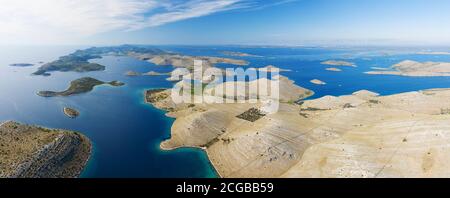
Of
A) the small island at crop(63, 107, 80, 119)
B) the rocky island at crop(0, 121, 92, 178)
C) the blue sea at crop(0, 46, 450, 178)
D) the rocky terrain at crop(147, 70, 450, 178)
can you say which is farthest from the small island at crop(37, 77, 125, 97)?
the rocky terrain at crop(147, 70, 450, 178)

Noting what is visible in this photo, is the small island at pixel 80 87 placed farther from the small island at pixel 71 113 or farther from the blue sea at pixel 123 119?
the small island at pixel 71 113

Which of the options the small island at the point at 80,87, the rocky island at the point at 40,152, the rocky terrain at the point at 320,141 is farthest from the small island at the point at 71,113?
the small island at the point at 80,87

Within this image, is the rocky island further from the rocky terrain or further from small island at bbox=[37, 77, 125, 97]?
small island at bbox=[37, 77, 125, 97]

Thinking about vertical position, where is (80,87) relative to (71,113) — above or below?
above

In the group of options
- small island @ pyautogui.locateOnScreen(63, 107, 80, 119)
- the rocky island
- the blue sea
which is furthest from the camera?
small island @ pyautogui.locateOnScreen(63, 107, 80, 119)

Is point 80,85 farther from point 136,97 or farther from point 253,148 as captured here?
point 253,148

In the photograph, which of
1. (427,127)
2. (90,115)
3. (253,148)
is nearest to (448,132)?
(427,127)

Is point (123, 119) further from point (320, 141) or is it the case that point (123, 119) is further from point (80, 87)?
point (80, 87)

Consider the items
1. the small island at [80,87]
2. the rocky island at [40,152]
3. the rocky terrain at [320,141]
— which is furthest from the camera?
the small island at [80,87]

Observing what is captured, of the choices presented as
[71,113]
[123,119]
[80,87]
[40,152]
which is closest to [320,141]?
[40,152]
